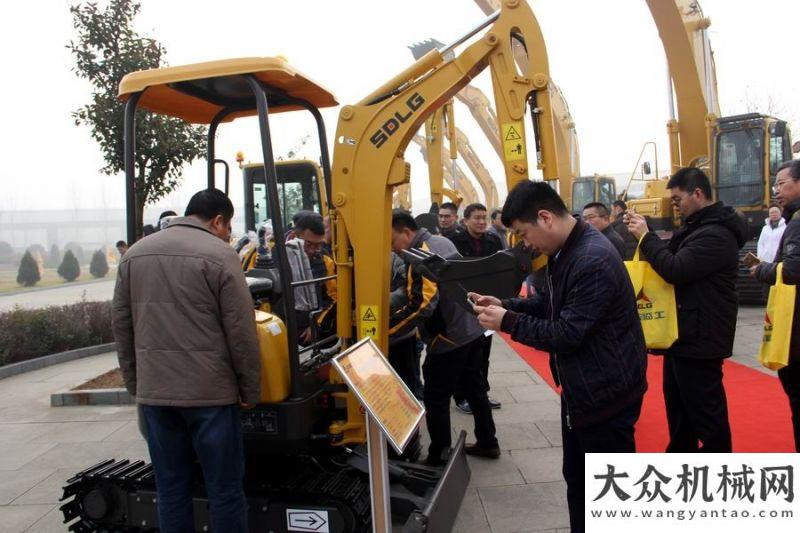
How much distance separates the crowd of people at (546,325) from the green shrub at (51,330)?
6670mm

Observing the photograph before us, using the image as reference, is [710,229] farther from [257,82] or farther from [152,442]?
[152,442]

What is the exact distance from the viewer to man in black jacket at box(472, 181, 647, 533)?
2227mm

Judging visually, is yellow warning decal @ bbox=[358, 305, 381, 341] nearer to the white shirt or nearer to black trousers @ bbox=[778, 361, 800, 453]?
black trousers @ bbox=[778, 361, 800, 453]

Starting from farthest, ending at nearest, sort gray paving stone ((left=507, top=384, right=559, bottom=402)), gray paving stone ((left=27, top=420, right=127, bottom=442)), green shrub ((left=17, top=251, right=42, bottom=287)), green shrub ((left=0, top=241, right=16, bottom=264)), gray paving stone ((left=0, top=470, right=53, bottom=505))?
green shrub ((left=17, top=251, right=42, bottom=287))
green shrub ((left=0, top=241, right=16, bottom=264))
gray paving stone ((left=507, top=384, right=559, bottom=402))
gray paving stone ((left=27, top=420, right=127, bottom=442))
gray paving stone ((left=0, top=470, right=53, bottom=505))

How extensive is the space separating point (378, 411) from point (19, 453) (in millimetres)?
4445

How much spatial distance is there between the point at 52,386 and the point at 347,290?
5.83 metres

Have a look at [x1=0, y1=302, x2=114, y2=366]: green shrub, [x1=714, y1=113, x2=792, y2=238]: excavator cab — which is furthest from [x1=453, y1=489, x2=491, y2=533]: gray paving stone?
[x1=714, y1=113, x2=792, y2=238]: excavator cab

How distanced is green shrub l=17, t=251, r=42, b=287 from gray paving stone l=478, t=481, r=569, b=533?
20.5m

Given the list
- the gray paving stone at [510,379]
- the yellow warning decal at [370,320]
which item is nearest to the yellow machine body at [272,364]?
the yellow warning decal at [370,320]

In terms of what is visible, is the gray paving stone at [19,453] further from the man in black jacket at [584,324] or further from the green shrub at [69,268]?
the green shrub at [69,268]

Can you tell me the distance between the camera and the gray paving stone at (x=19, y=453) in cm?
475

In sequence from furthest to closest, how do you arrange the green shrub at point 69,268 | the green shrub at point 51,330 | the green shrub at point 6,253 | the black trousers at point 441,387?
the green shrub at point 69,268 → the green shrub at point 6,253 → the green shrub at point 51,330 → the black trousers at point 441,387

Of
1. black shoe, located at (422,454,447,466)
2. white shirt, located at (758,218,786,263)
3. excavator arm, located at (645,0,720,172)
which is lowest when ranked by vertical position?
black shoe, located at (422,454,447,466)

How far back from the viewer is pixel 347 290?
11.2 feet
